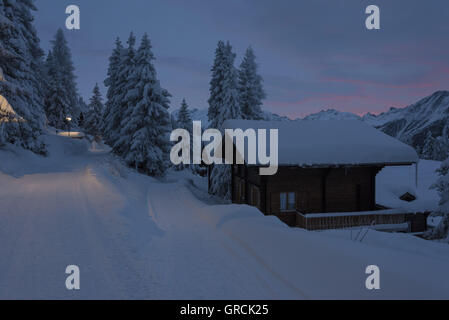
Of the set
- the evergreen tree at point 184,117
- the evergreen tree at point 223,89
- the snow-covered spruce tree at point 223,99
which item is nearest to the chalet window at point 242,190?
A: the snow-covered spruce tree at point 223,99

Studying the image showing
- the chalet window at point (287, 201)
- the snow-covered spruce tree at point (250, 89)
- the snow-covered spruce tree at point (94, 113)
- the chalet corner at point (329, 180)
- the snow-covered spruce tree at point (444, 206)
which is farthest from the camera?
the snow-covered spruce tree at point (94, 113)

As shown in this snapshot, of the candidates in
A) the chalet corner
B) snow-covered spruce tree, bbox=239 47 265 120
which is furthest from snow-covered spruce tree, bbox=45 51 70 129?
the chalet corner

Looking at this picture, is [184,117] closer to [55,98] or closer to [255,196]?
[55,98]

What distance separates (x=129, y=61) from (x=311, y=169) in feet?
81.4

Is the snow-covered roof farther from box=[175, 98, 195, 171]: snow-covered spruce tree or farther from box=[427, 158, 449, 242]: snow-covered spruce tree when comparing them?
box=[175, 98, 195, 171]: snow-covered spruce tree

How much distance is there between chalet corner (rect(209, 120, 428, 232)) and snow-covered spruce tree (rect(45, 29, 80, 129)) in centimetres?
3892

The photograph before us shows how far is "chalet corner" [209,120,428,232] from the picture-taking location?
15125 millimetres

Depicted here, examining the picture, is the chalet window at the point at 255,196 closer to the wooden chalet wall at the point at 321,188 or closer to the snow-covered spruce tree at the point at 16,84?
the wooden chalet wall at the point at 321,188

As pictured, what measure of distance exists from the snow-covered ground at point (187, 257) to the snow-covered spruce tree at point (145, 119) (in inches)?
603

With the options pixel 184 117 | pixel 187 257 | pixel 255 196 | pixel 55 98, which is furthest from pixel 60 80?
pixel 187 257

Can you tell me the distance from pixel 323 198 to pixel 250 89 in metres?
15.1

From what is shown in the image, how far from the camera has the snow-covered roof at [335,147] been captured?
1483 cm
